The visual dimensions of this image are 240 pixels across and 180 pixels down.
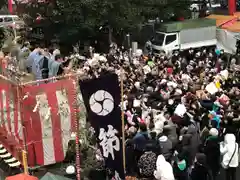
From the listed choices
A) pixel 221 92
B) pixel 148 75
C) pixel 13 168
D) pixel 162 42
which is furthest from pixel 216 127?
pixel 162 42

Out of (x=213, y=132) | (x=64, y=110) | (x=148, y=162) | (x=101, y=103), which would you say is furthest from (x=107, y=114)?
(x=213, y=132)

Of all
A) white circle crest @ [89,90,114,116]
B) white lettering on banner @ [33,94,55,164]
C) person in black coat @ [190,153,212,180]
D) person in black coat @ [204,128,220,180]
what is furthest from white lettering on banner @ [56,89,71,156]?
person in black coat @ [204,128,220,180]

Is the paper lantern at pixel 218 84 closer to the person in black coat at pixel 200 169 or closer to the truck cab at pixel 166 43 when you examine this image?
the person in black coat at pixel 200 169

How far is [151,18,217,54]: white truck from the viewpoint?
21094 millimetres

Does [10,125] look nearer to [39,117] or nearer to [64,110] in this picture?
[39,117]

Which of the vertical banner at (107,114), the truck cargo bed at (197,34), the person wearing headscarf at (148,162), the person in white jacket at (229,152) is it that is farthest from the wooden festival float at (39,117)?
A: the truck cargo bed at (197,34)

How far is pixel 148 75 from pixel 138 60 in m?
2.65

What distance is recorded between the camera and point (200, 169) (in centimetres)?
798

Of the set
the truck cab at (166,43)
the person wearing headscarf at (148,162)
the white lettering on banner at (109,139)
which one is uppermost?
the white lettering on banner at (109,139)

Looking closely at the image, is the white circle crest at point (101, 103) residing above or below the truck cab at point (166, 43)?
above

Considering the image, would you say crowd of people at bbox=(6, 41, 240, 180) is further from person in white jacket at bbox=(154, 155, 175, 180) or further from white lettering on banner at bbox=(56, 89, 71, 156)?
white lettering on banner at bbox=(56, 89, 71, 156)

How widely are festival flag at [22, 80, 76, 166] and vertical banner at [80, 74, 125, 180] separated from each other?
67 centimetres

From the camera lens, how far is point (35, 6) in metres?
21.4

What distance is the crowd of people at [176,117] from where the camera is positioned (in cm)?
811
